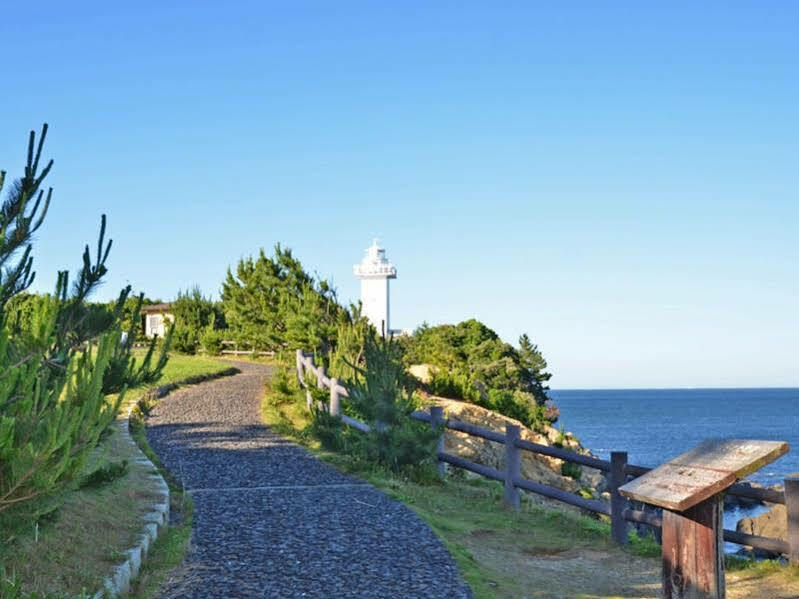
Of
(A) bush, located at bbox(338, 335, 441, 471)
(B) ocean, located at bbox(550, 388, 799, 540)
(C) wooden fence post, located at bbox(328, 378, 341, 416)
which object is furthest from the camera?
(B) ocean, located at bbox(550, 388, 799, 540)

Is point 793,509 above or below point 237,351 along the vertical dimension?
below

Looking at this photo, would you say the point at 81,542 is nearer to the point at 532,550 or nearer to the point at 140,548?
the point at 140,548

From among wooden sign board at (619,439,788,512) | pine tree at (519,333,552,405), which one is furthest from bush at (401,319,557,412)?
wooden sign board at (619,439,788,512)

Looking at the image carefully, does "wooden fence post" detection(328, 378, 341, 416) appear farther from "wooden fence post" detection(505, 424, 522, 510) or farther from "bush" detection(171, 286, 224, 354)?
"bush" detection(171, 286, 224, 354)

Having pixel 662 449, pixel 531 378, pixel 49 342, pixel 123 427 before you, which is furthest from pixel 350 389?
pixel 662 449

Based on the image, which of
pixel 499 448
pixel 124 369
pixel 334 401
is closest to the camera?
pixel 124 369

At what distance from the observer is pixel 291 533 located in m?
9.02

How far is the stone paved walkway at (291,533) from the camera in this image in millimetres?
7262

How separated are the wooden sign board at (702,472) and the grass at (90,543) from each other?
11.4 ft

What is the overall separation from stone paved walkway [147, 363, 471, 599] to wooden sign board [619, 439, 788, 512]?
2.11m

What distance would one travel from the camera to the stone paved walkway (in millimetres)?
7262

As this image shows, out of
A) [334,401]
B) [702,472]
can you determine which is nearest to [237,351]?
[334,401]

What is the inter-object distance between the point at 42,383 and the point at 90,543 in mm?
1825

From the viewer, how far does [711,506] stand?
5.43 m
